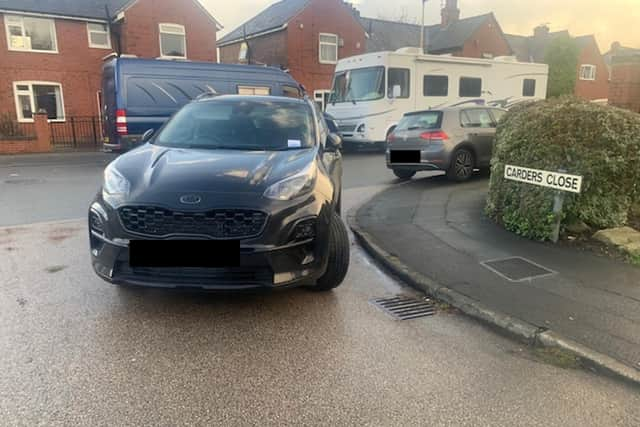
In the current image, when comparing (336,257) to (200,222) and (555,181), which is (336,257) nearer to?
(200,222)

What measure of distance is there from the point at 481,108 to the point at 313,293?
816 centimetres

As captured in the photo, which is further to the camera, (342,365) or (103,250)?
(103,250)

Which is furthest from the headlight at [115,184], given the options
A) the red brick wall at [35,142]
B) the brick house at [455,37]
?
the brick house at [455,37]

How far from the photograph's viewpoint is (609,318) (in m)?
3.65

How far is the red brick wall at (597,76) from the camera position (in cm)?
4119

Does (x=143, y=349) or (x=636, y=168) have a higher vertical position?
(x=636, y=168)

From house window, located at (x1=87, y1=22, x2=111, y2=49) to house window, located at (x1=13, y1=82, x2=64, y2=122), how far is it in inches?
109

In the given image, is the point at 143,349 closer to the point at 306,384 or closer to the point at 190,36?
the point at 306,384

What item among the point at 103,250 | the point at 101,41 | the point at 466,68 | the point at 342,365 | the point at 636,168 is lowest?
the point at 342,365

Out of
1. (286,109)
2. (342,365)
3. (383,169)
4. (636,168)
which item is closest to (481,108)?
(383,169)

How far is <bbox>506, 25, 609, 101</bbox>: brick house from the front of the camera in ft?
135

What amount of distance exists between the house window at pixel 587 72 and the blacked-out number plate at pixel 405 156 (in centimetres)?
3838

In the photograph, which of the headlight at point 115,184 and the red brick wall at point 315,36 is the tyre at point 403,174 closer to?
the headlight at point 115,184

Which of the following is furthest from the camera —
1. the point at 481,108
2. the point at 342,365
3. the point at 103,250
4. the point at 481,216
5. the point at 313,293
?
the point at 481,108
